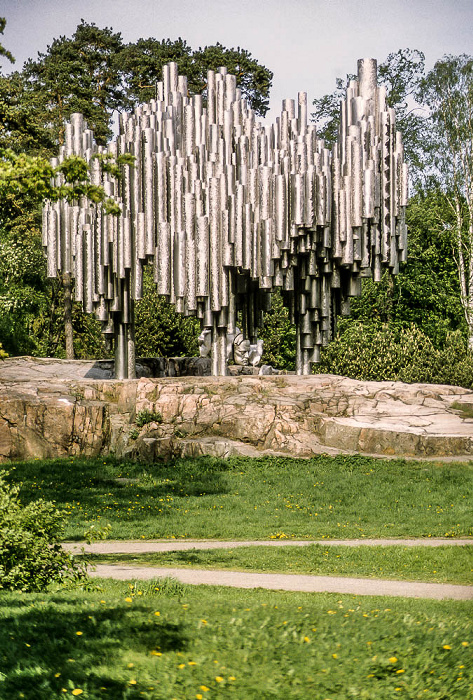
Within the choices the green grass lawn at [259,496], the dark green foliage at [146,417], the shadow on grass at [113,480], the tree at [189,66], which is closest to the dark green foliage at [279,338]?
the tree at [189,66]

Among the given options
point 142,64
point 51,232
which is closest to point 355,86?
point 51,232

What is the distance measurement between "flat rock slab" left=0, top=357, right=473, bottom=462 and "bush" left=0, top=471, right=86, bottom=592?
1370 cm

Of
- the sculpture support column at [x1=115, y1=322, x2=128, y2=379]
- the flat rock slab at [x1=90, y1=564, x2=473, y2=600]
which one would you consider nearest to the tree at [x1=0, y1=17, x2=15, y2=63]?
the flat rock slab at [x1=90, y1=564, x2=473, y2=600]

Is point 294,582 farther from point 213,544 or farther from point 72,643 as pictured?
point 72,643

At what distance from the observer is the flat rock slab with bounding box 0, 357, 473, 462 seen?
75.5ft

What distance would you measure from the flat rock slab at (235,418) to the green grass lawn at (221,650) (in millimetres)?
14683

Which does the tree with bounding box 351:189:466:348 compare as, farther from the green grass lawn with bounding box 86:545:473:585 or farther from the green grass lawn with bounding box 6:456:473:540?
the green grass lawn with bounding box 86:545:473:585

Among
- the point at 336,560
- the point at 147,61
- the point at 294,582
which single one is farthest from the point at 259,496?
the point at 147,61

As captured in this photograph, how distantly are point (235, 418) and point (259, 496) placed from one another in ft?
16.6

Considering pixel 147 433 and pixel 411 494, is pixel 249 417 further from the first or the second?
pixel 411 494

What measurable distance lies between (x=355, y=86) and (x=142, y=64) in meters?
22.3

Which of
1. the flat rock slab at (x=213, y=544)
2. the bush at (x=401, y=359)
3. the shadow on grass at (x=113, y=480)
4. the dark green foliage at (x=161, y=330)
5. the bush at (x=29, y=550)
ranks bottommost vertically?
A: the flat rock slab at (x=213, y=544)

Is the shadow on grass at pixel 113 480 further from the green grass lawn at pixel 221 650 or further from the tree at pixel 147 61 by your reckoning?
the tree at pixel 147 61

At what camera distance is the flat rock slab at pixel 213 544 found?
13797 mm
